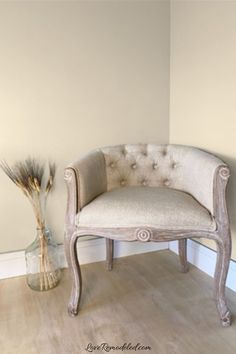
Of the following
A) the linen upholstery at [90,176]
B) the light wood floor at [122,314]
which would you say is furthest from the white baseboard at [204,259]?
the linen upholstery at [90,176]

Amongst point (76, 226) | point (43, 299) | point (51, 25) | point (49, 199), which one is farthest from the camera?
point (49, 199)

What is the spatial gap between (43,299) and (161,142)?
1.23 metres

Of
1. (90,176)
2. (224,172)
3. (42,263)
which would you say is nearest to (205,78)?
(224,172)

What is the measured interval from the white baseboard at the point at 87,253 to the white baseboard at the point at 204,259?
277 millimetres

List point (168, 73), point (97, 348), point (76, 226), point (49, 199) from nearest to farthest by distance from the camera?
point (97, 348) < point (76, 226) < point (49, 199) < point (168, 73)

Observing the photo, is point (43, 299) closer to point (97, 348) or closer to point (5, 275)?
point (5, 275)

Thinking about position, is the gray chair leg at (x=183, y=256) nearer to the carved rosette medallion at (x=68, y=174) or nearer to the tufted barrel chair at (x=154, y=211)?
the tufted barrel chair at (x=154, y=211)

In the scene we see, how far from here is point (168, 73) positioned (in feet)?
7.66

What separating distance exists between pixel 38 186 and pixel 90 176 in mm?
406

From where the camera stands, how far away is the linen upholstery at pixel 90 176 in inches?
65.7

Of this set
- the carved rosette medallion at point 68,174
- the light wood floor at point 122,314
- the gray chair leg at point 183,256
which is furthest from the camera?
the gray chair leg at point 183,256

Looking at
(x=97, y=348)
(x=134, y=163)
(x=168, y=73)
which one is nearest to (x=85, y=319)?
(x=97, y=348)

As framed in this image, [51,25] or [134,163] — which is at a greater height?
[51,25]

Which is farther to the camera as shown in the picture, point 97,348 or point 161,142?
point 161,142
